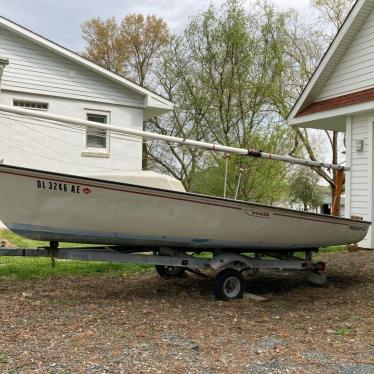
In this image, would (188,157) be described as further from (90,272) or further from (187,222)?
(187,222)

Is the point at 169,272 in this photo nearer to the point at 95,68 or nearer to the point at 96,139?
the point at 96,139

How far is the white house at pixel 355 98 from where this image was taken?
10.8 meters

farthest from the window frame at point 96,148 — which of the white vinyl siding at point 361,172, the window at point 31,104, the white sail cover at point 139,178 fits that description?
the white sail cover at point 139,178

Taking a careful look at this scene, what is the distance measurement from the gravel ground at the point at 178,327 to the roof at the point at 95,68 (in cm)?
893

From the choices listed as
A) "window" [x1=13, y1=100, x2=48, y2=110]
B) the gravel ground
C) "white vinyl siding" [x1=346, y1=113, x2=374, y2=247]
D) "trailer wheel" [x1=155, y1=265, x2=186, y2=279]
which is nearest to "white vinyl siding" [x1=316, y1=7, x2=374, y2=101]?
"white vinyl siding" [x1=346, y1=113, x2=374, y2=247]

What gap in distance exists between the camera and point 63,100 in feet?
49.1

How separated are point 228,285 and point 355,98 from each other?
6230 millimetres

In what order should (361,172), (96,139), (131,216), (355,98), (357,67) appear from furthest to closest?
(96,139), (357,67), (361,172), (355,98), (131,216)

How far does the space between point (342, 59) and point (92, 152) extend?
7112 mm

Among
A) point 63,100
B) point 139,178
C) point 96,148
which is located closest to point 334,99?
point 96,148

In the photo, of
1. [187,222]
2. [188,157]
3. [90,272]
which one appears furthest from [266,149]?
[187,222]

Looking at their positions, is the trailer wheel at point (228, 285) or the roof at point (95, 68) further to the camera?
the roof at point (95, 68)

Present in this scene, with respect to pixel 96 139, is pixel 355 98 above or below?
above

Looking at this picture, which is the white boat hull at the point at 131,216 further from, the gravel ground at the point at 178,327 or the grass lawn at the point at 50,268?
the grass lawn at the point at 50,268
